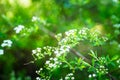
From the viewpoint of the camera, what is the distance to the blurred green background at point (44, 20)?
156 inches

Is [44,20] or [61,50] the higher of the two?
[44,20]

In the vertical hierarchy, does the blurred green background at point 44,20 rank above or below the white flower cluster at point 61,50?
above

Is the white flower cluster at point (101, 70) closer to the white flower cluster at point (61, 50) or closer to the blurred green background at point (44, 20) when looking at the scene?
the white flower cluster at point (61, 50)

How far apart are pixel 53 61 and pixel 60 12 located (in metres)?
1.86

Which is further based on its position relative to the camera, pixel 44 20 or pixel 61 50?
pixel 44 20

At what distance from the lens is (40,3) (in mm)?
4582

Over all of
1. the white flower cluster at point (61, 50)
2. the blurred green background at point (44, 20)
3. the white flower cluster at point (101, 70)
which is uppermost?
the blurred green background at point (44, 20)

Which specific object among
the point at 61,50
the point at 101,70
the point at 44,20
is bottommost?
the point at 101,70

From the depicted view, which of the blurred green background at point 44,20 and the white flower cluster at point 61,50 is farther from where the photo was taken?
the blurred green background at point 44,20

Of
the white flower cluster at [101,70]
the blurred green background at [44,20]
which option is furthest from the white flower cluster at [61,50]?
the blurred green background at [44,20]

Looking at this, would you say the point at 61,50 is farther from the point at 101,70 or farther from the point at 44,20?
the point at 44,20

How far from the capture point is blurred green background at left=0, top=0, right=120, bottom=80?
156 inches

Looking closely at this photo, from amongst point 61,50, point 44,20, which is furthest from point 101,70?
point 44,20

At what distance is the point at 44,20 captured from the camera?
12.6 feet
